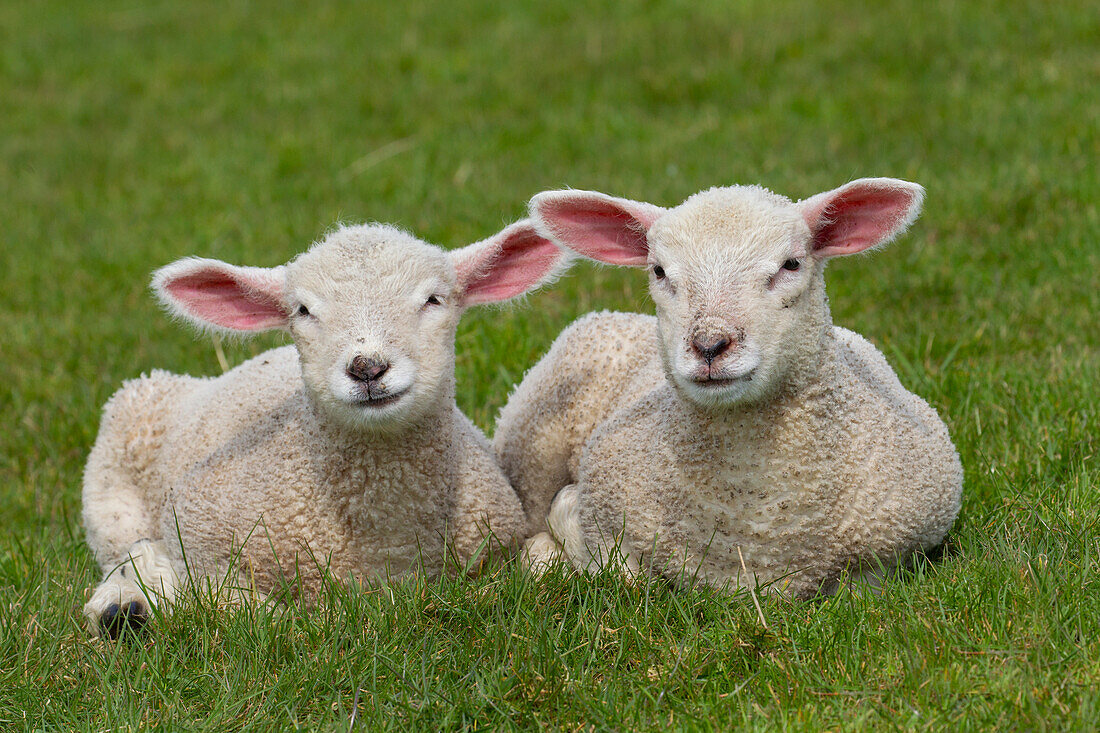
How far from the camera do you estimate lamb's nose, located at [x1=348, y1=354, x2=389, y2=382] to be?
385cm

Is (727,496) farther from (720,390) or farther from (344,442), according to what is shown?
(344,442)

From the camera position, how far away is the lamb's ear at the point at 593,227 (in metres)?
4.07

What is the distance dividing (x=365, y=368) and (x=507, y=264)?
886 mm

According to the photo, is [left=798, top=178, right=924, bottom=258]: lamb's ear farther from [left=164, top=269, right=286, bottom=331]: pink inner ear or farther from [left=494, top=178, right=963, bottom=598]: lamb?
[left=164, top=269, right=286, bottom=331]: pink inner ear

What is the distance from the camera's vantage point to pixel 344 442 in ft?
14.1

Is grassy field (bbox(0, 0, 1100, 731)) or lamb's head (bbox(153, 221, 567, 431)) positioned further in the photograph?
lamb's head (bbox(153, 221, 567, 431))

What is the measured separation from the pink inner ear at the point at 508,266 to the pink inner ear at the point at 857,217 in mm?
1014

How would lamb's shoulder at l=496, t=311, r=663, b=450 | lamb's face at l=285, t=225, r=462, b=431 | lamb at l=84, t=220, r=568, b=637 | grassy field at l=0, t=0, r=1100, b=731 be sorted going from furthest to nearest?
lamb's shoulder at l=496, t=311, r=663, b=450
lamb at l=84, t=220, r=568, b=637
lamb's face at l=285, t=225, r=462, b=431
grassy field at l=0, t=0, r=1100, b=731

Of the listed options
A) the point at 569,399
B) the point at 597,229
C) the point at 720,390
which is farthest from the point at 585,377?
the point at 720,390

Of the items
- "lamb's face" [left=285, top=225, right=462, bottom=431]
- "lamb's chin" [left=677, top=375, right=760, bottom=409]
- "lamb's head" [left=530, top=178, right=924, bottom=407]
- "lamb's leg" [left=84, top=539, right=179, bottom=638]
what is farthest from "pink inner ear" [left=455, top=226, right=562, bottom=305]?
"lamb's leg" [left=84, top=539, right=179, bottom=638]

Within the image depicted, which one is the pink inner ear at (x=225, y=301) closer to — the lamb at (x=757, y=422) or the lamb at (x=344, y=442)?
the lamb at (x=344, y=442)

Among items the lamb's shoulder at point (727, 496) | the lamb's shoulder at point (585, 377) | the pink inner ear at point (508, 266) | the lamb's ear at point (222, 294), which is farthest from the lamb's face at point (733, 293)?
the lamb's ear at point (222, 294)

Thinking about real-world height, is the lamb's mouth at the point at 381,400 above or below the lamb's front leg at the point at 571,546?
above

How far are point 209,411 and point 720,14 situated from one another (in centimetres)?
733
